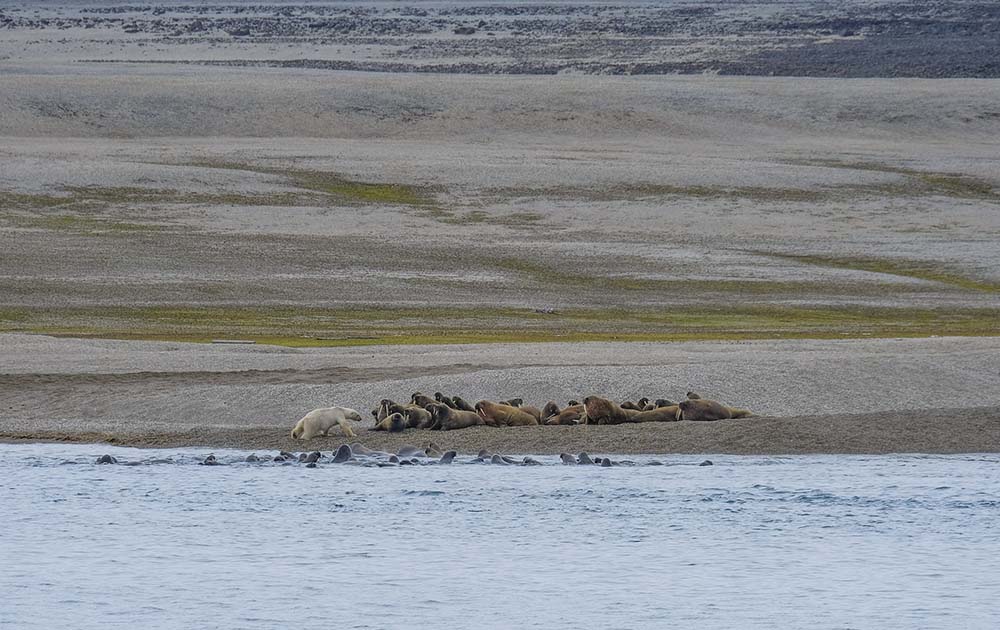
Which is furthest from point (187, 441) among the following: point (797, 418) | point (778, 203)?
point (778, 203)

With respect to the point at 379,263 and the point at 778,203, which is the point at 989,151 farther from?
the point at 379,263

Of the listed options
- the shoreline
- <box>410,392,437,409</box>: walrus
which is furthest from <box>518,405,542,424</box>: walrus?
<box>410,392,437,409</box>: walrus

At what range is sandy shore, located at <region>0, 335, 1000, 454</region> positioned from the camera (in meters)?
21.9

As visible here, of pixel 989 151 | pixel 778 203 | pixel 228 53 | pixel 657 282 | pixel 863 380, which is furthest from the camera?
pixel 228 53

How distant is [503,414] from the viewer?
2252 centimetres

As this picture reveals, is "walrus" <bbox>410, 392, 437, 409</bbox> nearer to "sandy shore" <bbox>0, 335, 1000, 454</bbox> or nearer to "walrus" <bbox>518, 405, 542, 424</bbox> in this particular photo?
"sandy shore" <bbox>0, 335, 1000, 454</bbox>

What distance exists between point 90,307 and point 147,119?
1593 inches

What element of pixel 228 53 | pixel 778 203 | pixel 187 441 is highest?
pixel 228 53

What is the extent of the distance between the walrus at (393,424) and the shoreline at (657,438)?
4.8 inches

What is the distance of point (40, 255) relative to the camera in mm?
45656

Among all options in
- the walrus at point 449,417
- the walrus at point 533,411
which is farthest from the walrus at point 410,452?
the walrus at point 533,411

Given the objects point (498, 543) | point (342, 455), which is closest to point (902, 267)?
point (342, 455)

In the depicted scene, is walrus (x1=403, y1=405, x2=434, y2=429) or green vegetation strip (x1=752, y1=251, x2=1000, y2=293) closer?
walrus (x1=403, y1=405, x2=434, y2=429)

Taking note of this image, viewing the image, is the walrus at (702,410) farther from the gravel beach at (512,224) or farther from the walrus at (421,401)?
the walrus at (421,401)
